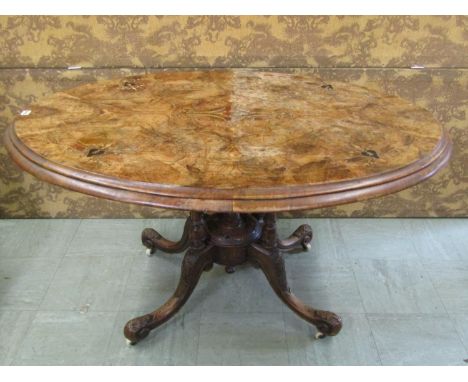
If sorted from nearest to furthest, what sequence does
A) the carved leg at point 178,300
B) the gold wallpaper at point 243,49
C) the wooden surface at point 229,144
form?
the wooden surface at point 229,144 < the carved leg at point 178,300 < the gold wallpaper at point 243,49

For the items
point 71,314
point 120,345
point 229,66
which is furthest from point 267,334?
point 229,66

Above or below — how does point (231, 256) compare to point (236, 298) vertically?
above

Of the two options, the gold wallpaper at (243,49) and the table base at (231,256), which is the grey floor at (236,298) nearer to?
the table base at (231,256)

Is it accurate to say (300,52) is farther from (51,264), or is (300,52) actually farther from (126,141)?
(51,264)

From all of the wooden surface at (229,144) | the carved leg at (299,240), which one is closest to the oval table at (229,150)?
the wooden surface at (229,144)

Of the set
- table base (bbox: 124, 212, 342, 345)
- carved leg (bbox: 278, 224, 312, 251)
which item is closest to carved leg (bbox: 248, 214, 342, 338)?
table base (bbox: 124, 212, 342, 345)

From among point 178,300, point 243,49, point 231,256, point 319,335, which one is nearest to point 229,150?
point 231,256

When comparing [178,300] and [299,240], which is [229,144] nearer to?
[178,300]

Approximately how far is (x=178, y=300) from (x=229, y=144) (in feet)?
2.22

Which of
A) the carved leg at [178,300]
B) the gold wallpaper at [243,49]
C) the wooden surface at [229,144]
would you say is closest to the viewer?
the wooden surface at [229,144]

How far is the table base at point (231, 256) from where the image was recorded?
1.51 meters

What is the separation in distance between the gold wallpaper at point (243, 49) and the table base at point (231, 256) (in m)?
0.70

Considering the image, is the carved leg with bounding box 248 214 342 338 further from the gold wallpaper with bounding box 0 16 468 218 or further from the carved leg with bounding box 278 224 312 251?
the gold wallpaper with bounding box 0 16 468 218

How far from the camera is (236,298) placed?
67.4 inches
